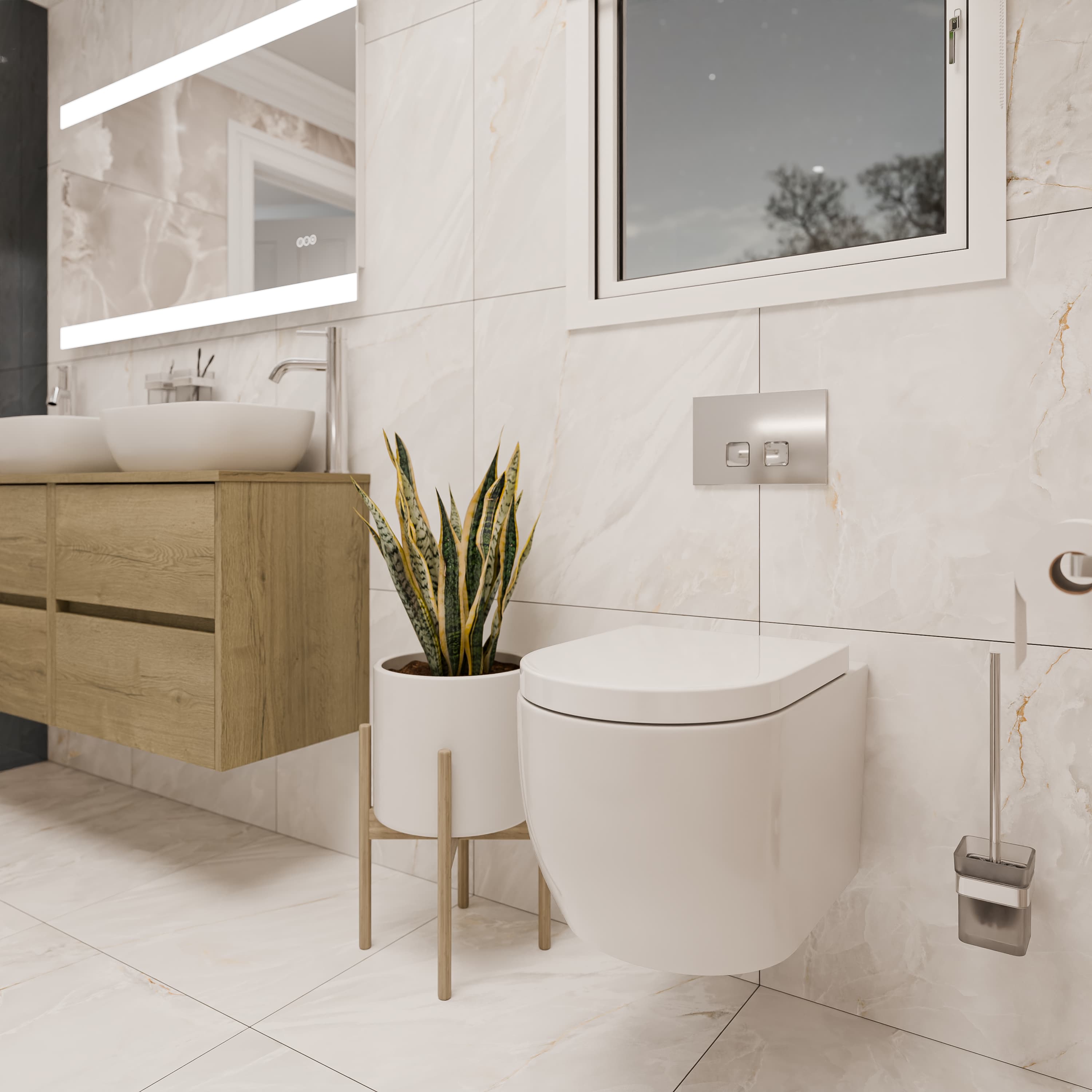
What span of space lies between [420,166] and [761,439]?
0.88 metres

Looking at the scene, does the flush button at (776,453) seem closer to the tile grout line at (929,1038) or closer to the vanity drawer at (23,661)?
the tile grout line at (929,1038)

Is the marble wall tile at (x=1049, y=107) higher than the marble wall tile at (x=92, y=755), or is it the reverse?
the marble wall tile at (x=1049, y=107)

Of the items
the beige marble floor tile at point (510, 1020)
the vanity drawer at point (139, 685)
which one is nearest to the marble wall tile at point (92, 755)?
the vanity drawer at point (139, 685)

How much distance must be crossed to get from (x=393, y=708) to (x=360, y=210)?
3.30 feet

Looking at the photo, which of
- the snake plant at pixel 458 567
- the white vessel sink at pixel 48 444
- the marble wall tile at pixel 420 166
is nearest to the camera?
the snake plant at pixel 458 567

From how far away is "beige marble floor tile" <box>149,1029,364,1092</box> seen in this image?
104 cm

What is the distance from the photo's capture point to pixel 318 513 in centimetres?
157

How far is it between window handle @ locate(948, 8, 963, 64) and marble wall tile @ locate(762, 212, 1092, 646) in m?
0.27

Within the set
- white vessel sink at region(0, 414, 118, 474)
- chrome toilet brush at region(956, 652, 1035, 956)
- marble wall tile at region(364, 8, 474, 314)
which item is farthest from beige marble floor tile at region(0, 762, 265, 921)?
chrome toilet brush at region(956, 652, 1035, 956)

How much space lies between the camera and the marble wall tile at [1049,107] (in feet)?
3.43

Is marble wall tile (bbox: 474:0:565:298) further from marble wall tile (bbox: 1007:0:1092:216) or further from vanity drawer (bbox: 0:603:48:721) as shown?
vanity drawer (bbox: 0:603:48:721)

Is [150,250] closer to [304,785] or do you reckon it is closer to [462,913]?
[304,785]

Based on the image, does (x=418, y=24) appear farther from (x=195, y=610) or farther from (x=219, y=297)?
(x=195, y=610)

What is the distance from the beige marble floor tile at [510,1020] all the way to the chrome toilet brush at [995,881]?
1.28 feet
